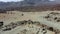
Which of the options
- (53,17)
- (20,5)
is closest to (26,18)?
(53,17)

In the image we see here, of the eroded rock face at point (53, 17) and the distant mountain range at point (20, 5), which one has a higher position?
the distant mountain range at point (20, 5)

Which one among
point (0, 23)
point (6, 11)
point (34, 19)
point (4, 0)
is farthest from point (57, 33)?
point (4, 0)

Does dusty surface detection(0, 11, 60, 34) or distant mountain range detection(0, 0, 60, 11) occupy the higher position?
distant mountain range detection(0, 0, 60, 11)

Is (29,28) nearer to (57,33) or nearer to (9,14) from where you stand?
(57,33)

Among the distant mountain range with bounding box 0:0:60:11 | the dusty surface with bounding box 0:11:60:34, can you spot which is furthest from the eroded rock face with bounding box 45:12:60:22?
the distant mountain range with bounding box 0:0:60:11

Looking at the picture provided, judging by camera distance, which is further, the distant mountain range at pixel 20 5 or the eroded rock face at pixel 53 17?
the distant mountain range at pixel 20 5

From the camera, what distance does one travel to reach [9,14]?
3768 millimetres

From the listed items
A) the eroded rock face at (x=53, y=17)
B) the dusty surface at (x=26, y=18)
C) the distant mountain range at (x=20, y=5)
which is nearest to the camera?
the dusty surface at (x=26, y=18)

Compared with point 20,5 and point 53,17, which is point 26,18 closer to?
point 53,17

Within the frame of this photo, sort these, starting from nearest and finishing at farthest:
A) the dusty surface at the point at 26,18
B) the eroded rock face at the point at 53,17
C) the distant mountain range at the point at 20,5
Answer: the dusty surface at the point at 26,18 → the eroded rock face at the point at 53,17 → the distant mountain range at the point at 20,5

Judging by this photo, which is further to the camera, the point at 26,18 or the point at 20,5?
the point at 20,5

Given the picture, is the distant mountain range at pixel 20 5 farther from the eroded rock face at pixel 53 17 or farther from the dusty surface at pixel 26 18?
the eroded rock face at pixel 53 17

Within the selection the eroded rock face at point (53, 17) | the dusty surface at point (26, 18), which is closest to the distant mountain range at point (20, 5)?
the dusty surface at point (26, 18)

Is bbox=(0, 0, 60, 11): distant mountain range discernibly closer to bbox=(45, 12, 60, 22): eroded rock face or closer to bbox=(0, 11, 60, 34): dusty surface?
bbox=(0, 11, 60, 34): dusty surface
